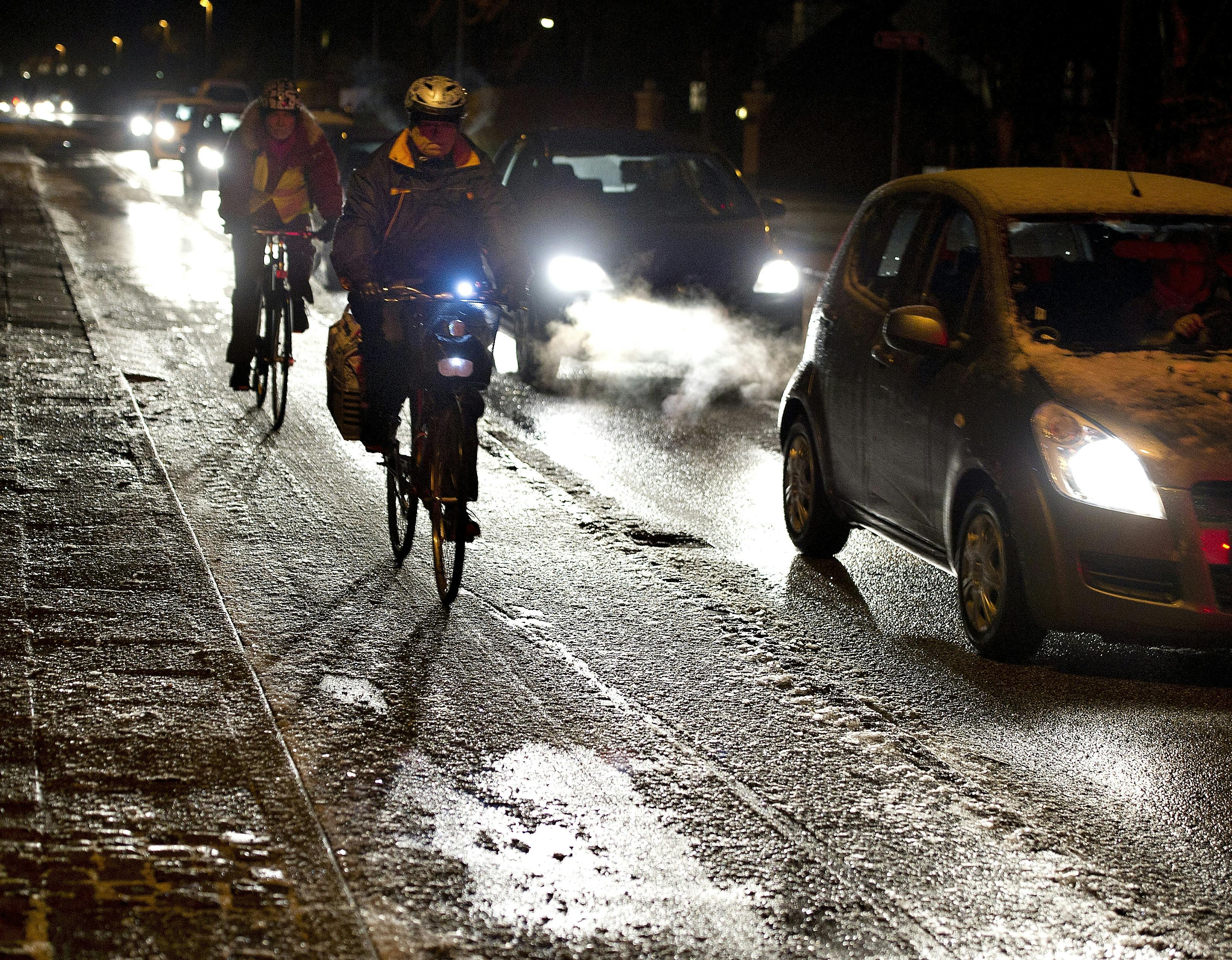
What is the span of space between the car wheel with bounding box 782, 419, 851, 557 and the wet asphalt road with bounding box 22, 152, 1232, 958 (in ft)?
0.48

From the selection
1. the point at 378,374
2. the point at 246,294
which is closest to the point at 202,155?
the point at 246,294

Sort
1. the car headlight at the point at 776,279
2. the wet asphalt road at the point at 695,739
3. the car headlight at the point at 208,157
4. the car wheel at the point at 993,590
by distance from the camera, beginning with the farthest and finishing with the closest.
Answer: the car headlight at the point at 208,157
the car headlight at the point at 776,279
the car wheel at the point at 993,590
the wet asphalt road at the point at 695,739

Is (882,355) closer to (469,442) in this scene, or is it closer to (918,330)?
(918,330)

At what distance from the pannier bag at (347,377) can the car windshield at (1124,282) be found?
2644mm

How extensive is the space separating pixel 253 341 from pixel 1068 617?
671 centimetres

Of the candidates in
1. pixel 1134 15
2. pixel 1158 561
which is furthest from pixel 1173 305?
pixel 1134 15

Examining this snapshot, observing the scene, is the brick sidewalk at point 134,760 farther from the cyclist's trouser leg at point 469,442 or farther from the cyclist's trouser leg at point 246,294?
the cyclist's trouser leg at point 246,294

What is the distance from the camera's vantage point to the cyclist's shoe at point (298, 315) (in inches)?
414

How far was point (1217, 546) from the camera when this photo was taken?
5.72 m

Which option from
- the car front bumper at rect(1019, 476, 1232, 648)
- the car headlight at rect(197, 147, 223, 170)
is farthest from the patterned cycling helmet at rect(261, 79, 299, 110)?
the car headlight at rect(197, 147, 223, 170)

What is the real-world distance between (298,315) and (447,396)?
4.08 metres

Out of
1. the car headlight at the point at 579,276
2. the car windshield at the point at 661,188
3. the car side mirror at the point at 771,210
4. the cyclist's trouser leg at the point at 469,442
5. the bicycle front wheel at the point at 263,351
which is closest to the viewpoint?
the cyclist's trouser leg at the point at 469,442

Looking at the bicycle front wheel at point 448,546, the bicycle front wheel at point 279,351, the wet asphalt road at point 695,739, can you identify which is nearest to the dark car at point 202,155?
the bicycle front wheel at point 279,351

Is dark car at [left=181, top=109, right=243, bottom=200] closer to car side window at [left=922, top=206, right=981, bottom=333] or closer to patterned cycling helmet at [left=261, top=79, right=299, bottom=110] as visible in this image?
patterned cycling helmet at [left=261, top=79, right=299, bottom=110]
